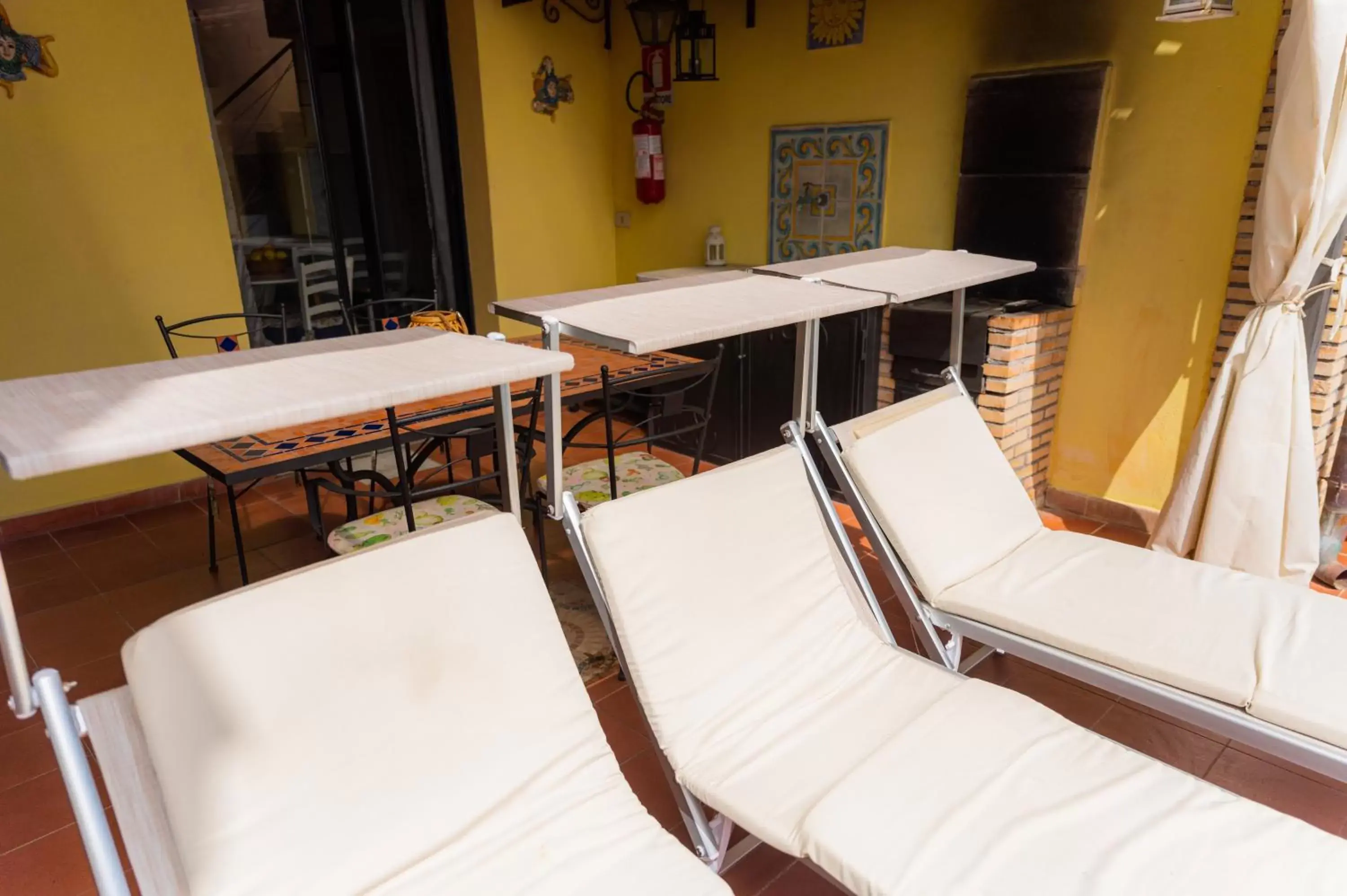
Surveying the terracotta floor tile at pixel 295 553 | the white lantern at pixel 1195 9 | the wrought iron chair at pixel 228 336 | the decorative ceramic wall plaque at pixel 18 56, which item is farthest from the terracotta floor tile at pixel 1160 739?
the decorative ceramic wall plaque at pixel 18 56

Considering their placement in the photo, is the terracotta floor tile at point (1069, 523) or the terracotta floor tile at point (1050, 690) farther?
the terracotta floor tile at point (1069, 523)

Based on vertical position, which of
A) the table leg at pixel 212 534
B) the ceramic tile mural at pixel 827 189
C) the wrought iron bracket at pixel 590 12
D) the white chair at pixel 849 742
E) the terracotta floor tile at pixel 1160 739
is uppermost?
the wrought iron bracket at pixel 590 12

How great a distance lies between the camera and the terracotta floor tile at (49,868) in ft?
5.58

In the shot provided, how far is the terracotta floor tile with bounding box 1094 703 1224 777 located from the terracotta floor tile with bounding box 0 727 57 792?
265 cm

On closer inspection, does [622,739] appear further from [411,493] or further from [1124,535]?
[1124,535]

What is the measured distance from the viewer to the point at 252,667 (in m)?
1.21

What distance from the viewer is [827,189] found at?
394 cm

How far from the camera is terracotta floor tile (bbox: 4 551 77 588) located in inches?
119

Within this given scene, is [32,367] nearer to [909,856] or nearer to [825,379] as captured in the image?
[825,379]

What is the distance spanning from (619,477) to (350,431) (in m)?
0.88

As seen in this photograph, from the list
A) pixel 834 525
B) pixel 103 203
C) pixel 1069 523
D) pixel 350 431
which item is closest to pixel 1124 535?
pixel 1069 523

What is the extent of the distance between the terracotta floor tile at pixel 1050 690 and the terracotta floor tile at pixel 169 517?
10.5 ft

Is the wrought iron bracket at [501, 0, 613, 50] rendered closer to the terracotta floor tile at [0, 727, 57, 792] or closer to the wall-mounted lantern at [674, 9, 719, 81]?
the wall-mounted lantern at [674, 9, 719, 81]

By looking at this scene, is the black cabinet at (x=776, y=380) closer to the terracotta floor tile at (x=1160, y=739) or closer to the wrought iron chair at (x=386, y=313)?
the wrought iron chair at (x=386, y=313)
